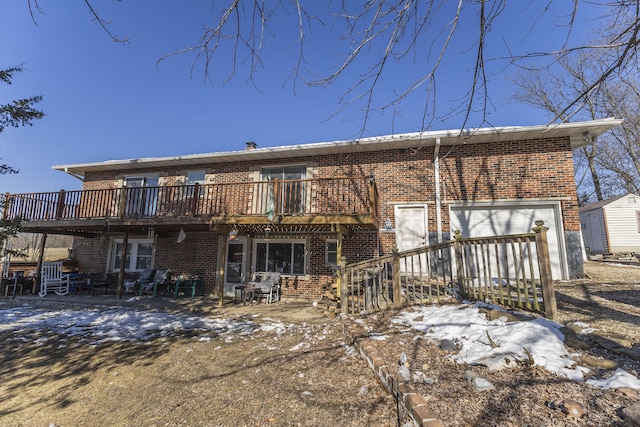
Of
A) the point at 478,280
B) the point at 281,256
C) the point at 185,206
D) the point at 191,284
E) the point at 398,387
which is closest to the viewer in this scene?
the point at 398,387

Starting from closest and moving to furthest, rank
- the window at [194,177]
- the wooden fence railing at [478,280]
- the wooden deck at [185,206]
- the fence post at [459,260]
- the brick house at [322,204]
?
the wooden fence railing at [478,280], the fence post at [459,260], the brick house at [322,204], the wooden deck at [185,206], the window at [194,177]

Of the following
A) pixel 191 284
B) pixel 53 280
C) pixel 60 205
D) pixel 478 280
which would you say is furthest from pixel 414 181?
pixel 53 280

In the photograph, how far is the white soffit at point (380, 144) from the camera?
8117 mm

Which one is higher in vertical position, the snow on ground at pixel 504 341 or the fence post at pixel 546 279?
the fence post at pixel 546 279

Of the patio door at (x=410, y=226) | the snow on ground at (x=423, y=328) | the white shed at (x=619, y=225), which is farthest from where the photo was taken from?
the white shed at (x=619, y=225)

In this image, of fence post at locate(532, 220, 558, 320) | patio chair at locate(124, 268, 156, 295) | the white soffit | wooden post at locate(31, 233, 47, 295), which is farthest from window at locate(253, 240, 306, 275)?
wooden post at locate(31, 233, 47, 295)

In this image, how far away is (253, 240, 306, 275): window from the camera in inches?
412

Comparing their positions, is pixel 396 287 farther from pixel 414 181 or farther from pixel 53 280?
pixel 53 280

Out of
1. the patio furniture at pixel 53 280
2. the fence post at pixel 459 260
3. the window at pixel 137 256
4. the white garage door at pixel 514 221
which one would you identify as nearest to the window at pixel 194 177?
the window at pixel 137 256

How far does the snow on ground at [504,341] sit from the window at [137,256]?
35.8 ft

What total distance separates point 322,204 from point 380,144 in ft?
8.85

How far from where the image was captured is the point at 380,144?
9.66 meters

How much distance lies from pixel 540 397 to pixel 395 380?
4.11ft

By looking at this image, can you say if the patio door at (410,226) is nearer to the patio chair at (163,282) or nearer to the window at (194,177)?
the window at (194,177)
